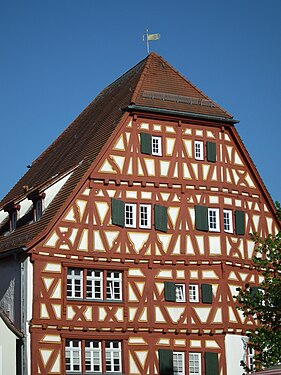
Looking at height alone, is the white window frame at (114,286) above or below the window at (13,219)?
below

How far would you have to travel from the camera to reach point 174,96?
38875mm

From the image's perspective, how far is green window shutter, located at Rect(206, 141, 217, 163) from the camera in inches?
1491

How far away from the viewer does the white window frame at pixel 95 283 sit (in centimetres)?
3416

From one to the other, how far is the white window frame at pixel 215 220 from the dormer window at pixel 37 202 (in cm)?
709

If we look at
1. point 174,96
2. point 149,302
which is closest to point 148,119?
point 174,96

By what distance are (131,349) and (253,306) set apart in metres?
9.25

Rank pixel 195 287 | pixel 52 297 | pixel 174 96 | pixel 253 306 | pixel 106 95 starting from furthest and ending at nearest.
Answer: pixel 106 95 < pixel 174 96 < pixel 195 287 < pixel 52 297 < pixel 253 306

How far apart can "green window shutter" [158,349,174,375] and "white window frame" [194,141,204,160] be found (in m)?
8.37

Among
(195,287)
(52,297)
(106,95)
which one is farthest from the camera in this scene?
(106,95)

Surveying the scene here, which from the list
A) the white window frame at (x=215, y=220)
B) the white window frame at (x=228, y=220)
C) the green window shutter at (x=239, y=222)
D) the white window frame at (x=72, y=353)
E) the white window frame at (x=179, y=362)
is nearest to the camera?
the white window frame at (x=72, y=353)

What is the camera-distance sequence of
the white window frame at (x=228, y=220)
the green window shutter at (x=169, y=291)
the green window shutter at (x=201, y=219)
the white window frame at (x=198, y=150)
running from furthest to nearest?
1. the white window frame at (x=198, y=150)
2. the white window frame at (x=228, y=220)
3. the green window shutter at (x=201, y=219)
4. the green window shutter at (x=169, y=291)

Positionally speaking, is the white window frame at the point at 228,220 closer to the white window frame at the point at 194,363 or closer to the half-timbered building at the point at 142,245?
the half-timbered building at the point at 142,245

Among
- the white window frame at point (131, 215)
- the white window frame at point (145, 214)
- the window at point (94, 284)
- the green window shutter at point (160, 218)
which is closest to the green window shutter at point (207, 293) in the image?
the green window shutter at point (160, 218)

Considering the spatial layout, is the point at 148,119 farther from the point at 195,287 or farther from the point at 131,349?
the point at 131,349
